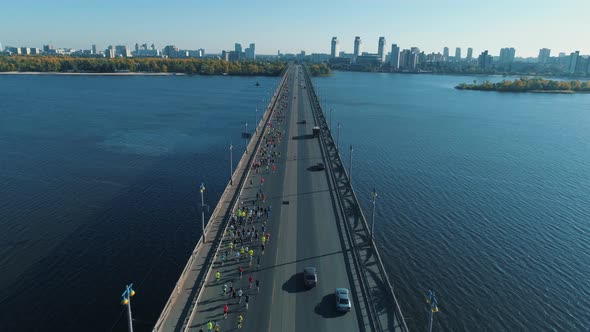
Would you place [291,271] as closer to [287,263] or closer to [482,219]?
[287,263]

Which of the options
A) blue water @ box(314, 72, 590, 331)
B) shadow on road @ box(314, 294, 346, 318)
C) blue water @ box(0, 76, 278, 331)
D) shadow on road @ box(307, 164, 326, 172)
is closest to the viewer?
shadow on road @ box(314, 294, 346, 318)

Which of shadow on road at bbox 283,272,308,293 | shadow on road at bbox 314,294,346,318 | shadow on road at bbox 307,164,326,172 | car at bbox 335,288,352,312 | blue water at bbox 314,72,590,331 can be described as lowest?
blue water at bbox 314,72,590,331

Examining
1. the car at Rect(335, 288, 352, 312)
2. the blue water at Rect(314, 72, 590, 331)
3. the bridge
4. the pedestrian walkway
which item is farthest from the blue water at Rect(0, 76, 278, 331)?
the blue water at Rect(314, 72, 590, 331)

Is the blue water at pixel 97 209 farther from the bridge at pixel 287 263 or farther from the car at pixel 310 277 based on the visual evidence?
the car at pixel 310 277

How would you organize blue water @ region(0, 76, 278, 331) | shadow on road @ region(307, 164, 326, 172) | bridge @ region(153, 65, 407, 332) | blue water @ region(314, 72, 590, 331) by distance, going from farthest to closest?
shadow on road @ region(307, 164, 326, 172)
blue water @ region(314, 72, 590, 331)
blue water @ region(0, 76, 278, 331)
bridge @ region(153, 65, 407, 332)

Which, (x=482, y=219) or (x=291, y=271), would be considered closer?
(x=291, y=271)

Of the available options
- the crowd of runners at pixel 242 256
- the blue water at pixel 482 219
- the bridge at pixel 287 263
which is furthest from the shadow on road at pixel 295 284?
the blue water at pixel 482 219

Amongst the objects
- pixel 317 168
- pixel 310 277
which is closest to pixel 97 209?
pixel 317 168

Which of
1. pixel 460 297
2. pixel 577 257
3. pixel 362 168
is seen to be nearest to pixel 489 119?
pixel 362 168

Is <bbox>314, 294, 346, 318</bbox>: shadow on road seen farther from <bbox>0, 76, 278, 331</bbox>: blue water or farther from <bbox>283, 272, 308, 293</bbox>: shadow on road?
<bbox>0, 76, 278, 331</bbox>: blue water
